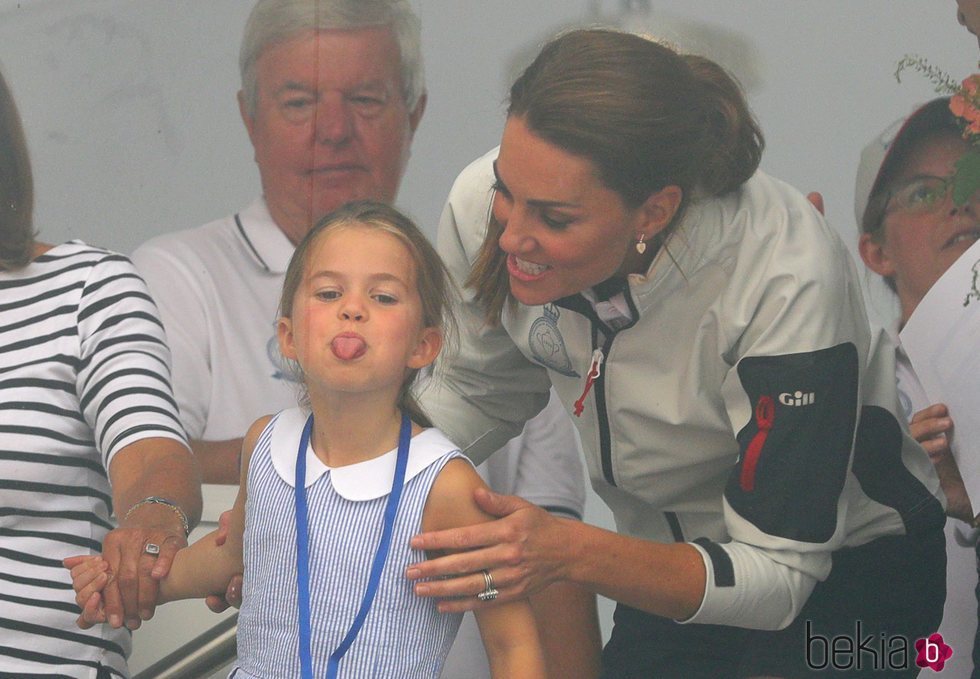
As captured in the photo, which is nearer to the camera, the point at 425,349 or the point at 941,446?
the point at 425,349

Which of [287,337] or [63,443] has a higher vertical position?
[287,337]

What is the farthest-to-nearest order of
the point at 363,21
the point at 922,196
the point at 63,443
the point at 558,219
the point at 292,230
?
the point at 292,230 → the point at 363,21 → the point at 63,443 → the point at 922,196 → the point at 558,219

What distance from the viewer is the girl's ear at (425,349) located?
5.04ft

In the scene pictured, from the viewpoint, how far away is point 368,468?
1514 millimetres

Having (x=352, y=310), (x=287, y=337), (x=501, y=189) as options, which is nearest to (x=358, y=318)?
(x=352, y=310)

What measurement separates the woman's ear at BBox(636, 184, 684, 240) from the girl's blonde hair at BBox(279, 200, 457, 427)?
0.25 metres

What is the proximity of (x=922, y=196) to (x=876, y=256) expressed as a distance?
3.6 inches

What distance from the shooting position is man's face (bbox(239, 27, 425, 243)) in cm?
194

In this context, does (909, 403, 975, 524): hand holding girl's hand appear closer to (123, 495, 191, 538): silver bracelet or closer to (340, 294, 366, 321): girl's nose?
(340, 294, 366, 321): girl's nose

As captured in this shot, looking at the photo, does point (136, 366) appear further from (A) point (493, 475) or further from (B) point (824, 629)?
(B) point (824, 629)

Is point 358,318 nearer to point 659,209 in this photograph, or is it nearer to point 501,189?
point 501,189

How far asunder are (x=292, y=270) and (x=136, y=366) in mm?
344

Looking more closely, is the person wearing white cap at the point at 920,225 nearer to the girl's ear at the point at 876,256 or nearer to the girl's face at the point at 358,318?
the girl's ear at the point at 876,256

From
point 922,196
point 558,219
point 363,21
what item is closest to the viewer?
point 558,219
